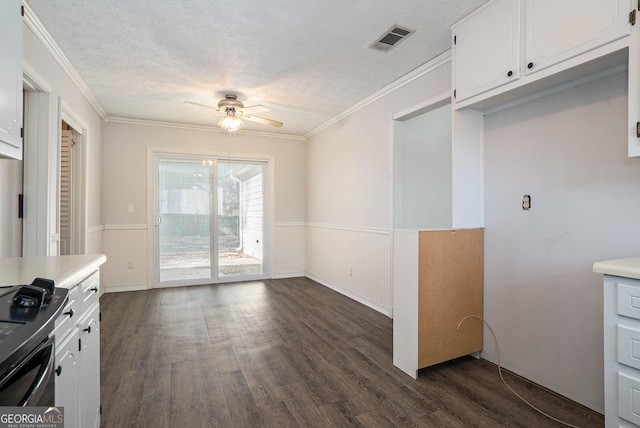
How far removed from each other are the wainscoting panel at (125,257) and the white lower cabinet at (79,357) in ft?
11.8

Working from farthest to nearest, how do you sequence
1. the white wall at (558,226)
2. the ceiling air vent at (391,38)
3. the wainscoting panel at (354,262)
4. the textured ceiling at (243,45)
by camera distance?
the wainscoting panel at (354,262), the ceiling air vent at (391,38), the textured ceiling at (243,45), the white wall at (558,226)

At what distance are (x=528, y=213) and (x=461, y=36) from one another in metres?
1.37

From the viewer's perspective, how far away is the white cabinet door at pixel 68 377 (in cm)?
107

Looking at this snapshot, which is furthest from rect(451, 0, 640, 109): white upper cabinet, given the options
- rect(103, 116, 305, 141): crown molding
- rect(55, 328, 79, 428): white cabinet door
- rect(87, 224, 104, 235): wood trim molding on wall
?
rect(87, 224, 104, 235): wood trim molding on wall

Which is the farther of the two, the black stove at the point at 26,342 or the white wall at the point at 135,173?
the white wall at the point at 135,173

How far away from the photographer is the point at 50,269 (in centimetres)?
129

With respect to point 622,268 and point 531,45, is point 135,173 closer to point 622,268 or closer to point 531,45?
point 531,45

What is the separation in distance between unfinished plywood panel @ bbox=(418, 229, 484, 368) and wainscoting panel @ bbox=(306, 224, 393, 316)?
115 centimetres

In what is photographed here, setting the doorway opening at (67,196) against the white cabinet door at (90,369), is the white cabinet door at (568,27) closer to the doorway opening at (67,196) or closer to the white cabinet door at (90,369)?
the white cabinet door at (90,369)

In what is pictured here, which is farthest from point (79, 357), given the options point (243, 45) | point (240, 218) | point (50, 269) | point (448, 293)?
point (240, 218)

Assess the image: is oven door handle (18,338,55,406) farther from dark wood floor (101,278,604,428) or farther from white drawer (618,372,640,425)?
white drawer (618,372,640,425)

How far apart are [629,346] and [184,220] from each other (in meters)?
5.18

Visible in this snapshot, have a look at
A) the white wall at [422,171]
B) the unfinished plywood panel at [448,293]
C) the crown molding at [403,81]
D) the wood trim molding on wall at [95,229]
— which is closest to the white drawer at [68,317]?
the unfinished plywood panel at [448,293]

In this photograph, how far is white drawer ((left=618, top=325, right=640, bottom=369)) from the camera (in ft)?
4.14
